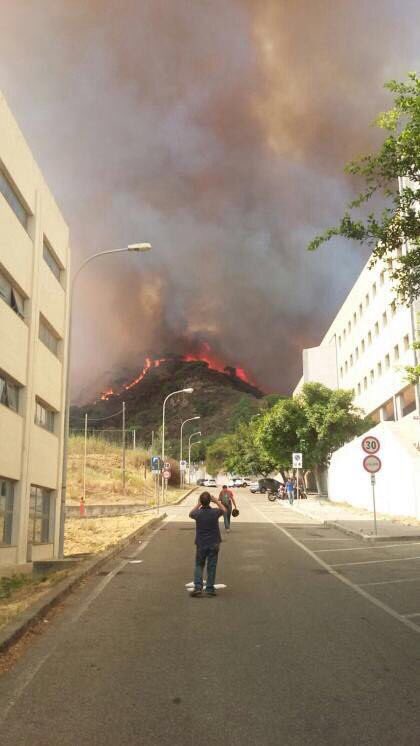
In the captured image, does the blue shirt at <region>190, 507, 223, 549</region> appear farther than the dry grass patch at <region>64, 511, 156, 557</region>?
No

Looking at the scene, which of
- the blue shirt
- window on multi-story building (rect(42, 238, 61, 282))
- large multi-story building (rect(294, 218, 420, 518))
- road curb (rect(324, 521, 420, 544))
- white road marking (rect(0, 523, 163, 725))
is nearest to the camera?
white road marking (rect(0, 523, 163, 725))

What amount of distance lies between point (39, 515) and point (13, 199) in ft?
34.3

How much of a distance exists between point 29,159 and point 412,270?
12612 mm

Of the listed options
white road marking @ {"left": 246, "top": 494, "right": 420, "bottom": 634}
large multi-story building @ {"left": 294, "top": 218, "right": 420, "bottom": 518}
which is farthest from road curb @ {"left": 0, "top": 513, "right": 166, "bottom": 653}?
large multi-story building @ {"left": 294, "top": 218, "right": 420, "bottom": 518}

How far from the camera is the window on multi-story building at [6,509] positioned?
18328mm

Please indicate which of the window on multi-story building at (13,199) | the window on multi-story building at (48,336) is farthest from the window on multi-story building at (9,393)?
the window on multi-story building at (13,199)

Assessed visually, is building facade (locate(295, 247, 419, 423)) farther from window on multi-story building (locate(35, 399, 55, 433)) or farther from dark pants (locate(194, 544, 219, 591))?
dark pants (locate(194, 544, 219, 591))

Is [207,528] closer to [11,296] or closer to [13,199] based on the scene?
[11,296]

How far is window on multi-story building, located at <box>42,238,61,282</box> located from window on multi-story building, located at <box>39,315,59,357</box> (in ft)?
7.24

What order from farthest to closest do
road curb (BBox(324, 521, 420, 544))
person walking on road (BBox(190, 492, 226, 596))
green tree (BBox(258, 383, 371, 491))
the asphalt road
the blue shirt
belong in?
green tree (BBox(258, 383, 371, 491)), road curb (BBox(324, 521, 420, 544)), the blue shirt, person walking on road (BBox(190, 492, 226, 596)), the asphalt road

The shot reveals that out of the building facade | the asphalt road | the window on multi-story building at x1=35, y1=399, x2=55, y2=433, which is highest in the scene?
the building facade

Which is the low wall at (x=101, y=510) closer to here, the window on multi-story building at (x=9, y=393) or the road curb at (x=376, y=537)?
the window on multi-story building at (x=9, y=393)

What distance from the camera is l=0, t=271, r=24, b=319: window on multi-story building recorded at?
60.2ft

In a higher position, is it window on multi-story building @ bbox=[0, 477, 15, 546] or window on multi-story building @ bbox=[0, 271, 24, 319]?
window on multi-story building @ bbox=[0, 271, 24, 319]
